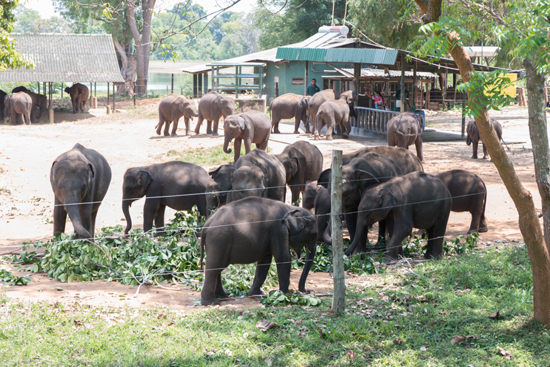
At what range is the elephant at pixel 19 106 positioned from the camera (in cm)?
2714

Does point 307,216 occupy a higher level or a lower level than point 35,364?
higher

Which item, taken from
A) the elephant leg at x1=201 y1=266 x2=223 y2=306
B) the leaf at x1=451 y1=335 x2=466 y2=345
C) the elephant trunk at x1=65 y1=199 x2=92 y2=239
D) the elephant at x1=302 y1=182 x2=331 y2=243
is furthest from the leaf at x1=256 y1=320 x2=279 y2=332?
the elephant at x1=302 y1=182 x2=331 y2=243

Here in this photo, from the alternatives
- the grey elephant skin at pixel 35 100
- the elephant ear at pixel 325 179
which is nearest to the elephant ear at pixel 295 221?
the elephant ear at pixel 325 179

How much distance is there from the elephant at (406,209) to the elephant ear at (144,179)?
354cm

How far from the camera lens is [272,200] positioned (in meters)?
6.96

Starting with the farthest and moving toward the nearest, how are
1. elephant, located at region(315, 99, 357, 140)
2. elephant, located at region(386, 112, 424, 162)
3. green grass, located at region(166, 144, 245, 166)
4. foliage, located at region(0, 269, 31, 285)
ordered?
elephant, located at region(315, 99, 357, 140) → green grass, located at region(166, 144, 245, 166) → elephant, located at region(386, 112, 424, 162) → foliage, located at region(0, 269, 31, 285)

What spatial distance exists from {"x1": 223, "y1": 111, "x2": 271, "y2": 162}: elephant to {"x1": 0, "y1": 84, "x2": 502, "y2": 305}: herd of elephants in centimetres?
478

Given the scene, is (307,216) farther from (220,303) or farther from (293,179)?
(293,179)

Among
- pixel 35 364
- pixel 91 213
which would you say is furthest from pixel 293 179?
pixel 35 364

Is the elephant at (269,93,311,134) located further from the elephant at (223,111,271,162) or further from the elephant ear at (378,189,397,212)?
the elephant ear at (378,189,397,212)

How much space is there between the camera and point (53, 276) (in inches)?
289

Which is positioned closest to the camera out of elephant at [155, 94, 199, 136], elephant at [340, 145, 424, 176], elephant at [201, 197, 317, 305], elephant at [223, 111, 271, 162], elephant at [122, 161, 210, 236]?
elephant at [201, 197, 317, 305]

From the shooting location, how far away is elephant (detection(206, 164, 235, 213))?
9375 mm

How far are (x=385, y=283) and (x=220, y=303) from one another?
2.00m
